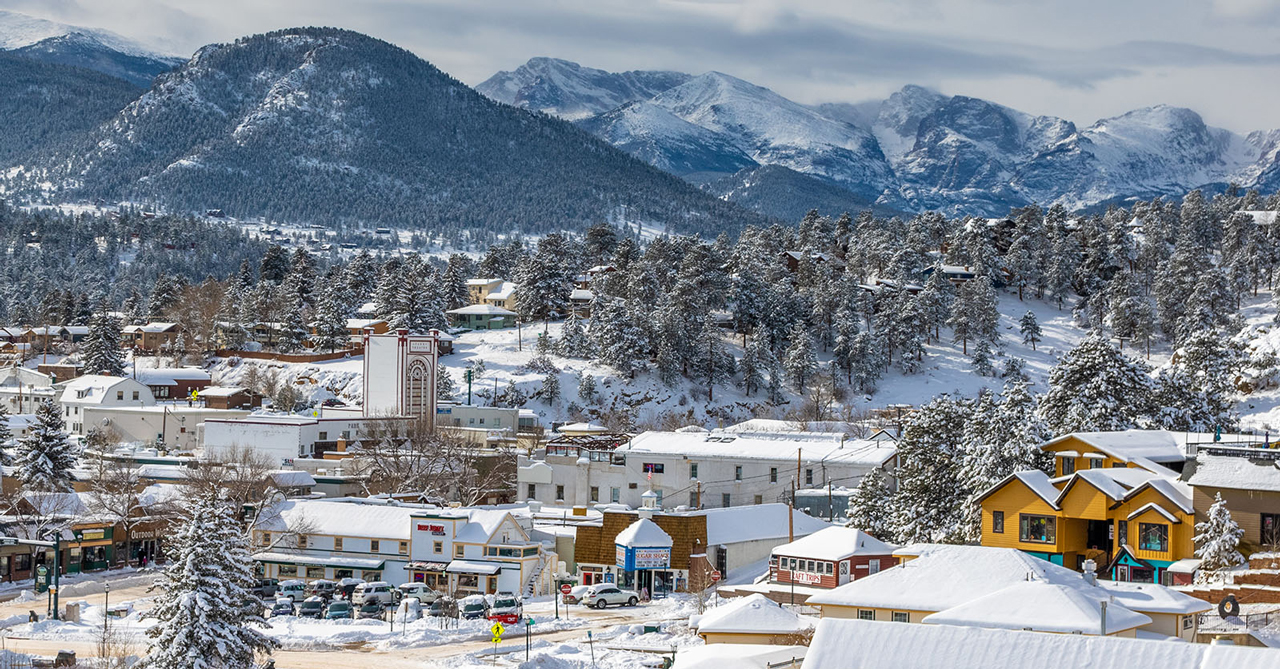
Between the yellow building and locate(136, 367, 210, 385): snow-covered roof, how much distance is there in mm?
95542

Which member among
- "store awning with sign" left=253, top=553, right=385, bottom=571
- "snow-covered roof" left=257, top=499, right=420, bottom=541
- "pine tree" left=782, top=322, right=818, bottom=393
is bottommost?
"store awning with sign" left=253, top=553, right=385, bottom=571

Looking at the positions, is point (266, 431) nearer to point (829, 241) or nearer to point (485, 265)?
point (485, 265)

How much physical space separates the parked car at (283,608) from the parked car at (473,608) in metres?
7.09

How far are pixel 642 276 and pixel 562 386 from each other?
22484mm

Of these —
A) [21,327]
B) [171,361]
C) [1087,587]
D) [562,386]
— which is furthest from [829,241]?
[1087,587]

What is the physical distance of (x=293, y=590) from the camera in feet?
232

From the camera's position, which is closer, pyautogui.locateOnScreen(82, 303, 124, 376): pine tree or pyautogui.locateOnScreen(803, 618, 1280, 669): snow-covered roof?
pyautogui.locateOnScreen(803, 618, 1280, 669): snow-covered roof

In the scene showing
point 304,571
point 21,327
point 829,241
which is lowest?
point 304,571

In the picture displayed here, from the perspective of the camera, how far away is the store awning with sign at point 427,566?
7375 centimetres

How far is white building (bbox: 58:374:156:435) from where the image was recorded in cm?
12900

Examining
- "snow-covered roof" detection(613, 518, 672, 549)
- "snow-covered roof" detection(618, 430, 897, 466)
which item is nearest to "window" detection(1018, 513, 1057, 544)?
"snow-covered roof" detection(613, 518, 672, 549)

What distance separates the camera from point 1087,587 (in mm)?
46438

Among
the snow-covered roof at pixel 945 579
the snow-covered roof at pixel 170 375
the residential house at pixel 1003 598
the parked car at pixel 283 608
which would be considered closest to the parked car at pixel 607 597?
the parked car at pixel 283 608

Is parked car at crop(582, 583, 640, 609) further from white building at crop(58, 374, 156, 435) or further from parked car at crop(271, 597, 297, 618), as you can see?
white building at crop(58, 374, 156, 435)
